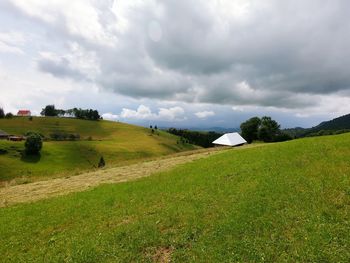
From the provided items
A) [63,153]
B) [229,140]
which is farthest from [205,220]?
[63,153]

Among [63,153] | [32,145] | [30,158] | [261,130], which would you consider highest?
[261,130]

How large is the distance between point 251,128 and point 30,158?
311ft

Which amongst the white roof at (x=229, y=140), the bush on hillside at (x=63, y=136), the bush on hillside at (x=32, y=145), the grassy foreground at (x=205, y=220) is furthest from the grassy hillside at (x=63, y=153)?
the grassy foreground at (x=205, y=220)

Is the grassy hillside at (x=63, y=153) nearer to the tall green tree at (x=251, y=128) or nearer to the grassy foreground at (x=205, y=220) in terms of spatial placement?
the tall green tree at (x=251, y=128)

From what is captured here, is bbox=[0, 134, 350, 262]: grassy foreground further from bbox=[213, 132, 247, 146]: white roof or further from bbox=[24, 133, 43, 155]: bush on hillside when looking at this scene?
bbox=[24, 133, 43, 155]: bush on hillside

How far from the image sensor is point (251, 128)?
122m

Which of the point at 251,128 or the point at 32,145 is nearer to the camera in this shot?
the point at 251,128

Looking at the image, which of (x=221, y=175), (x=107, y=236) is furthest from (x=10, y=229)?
(x=221, y=175)

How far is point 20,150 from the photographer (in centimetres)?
12875

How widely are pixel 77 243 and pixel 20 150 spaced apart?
429 feet

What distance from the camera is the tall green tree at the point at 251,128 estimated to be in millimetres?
121562

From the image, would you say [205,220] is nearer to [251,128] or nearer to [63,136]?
[251,128]

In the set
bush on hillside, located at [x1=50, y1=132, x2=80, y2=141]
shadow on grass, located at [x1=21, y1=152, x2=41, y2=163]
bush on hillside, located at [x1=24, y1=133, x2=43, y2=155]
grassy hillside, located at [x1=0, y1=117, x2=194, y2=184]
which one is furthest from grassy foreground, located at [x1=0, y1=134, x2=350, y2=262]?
bush on hillside, located at [x1=50, y1=132, x2=80, y2=141]

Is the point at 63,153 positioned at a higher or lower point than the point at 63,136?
lower
